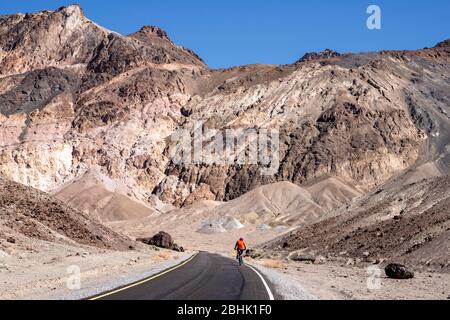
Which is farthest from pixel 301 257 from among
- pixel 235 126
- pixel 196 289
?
pixel 235 126

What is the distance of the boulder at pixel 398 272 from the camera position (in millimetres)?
25812

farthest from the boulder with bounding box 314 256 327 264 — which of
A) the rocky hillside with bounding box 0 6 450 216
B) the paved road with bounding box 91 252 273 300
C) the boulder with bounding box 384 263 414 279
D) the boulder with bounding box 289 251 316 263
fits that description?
the rocky hillside with bounding box 0 6 450 216

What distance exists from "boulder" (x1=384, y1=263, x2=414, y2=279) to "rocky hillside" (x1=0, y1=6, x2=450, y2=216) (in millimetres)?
113804

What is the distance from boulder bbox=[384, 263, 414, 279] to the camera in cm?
2581

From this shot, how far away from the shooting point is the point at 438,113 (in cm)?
16925

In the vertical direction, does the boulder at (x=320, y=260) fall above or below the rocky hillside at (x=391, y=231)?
below

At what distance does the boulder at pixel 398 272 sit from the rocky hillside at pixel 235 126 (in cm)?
11380

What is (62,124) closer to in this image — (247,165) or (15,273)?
(247,165)

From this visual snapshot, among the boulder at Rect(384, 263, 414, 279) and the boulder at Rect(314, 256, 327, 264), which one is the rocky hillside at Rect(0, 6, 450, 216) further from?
the boulder at Rect(384, 263, 414, 279)

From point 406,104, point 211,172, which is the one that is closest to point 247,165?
point 211,172

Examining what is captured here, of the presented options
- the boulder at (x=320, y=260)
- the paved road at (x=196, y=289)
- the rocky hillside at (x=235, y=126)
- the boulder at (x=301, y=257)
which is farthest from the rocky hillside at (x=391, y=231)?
the rocky hillside at (x=235, y=126)

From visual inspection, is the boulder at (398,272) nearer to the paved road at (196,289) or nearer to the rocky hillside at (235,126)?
the paved road at (196,289)

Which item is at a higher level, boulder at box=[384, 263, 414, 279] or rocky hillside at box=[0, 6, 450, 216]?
rocky hillside at box=[0, 6, 450, 216]

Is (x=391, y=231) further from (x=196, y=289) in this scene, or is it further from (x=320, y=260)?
(x=196, y=289)
